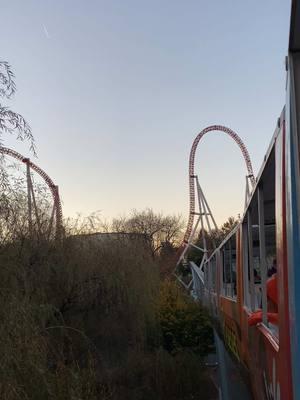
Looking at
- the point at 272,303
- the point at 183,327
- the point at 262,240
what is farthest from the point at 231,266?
the point at 262,240

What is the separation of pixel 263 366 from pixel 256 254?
2.21m

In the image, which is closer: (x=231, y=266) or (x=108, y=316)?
(x=231, y=266)

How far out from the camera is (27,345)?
423 centimetres

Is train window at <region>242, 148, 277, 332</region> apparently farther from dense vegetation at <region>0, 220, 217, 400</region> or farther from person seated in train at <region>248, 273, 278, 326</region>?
dense vegetation at <region>0, 220, 217, 400</region>

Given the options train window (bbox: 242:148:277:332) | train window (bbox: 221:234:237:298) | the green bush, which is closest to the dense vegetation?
the green bush

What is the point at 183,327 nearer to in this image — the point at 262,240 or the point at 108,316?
the point at 108,316

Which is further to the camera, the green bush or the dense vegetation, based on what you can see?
the green bush

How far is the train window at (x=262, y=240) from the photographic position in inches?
150

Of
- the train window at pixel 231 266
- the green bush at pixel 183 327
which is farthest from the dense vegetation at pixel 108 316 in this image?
the train window at pixel 231 266

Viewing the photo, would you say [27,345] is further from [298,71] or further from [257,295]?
[298,71]

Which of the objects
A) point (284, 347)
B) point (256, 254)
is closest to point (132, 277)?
point (256, 254)

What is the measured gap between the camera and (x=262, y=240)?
391 centimetres

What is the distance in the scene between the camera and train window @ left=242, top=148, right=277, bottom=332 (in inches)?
150

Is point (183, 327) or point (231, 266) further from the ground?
point (231, 266)
